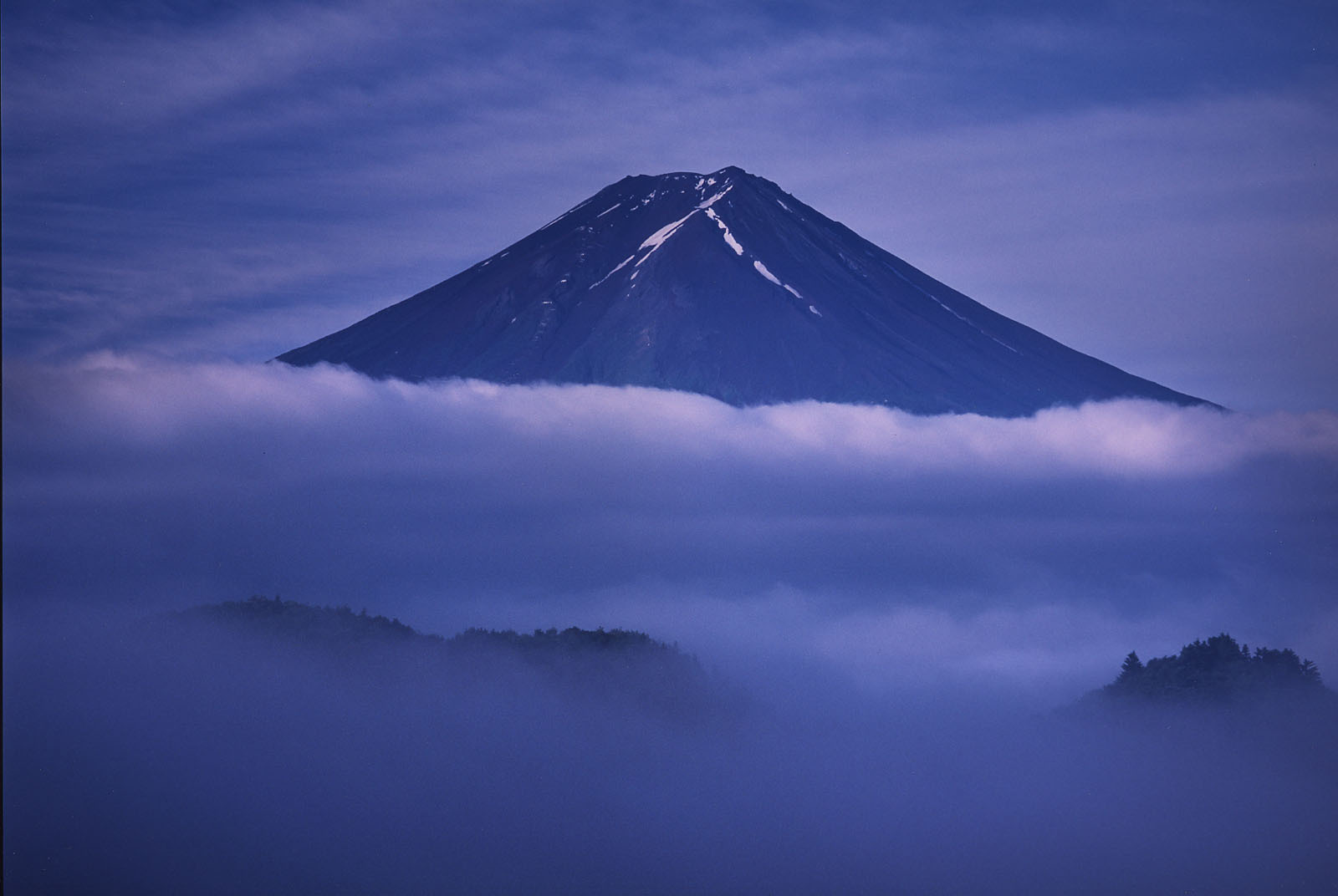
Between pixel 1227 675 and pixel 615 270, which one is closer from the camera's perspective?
pixel 1227 675

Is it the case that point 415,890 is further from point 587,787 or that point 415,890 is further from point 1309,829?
point 1309,829

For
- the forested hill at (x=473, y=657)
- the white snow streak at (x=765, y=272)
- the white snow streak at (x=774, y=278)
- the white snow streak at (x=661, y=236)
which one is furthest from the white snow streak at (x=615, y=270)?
the forested hill at (x=473, y=657)

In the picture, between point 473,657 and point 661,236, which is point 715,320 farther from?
point 473,657

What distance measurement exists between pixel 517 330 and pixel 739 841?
70349 millimetres

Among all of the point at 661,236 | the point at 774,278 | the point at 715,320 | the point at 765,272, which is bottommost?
the point at 715,320

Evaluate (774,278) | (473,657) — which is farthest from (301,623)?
(774,278)

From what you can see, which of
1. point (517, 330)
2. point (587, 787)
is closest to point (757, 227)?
point (517, 330)

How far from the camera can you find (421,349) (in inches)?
7023

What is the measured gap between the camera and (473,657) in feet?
473

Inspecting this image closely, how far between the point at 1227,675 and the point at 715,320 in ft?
261

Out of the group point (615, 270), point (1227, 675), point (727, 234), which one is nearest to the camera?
point (1227, 675)

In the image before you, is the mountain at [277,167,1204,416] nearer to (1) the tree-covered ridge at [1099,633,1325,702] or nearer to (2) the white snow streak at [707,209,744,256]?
(2) the white snow streak at [707,209,744,256]

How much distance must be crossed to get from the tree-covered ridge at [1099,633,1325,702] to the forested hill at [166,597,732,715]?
2008 inches

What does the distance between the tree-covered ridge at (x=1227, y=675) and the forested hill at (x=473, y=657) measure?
167ft
